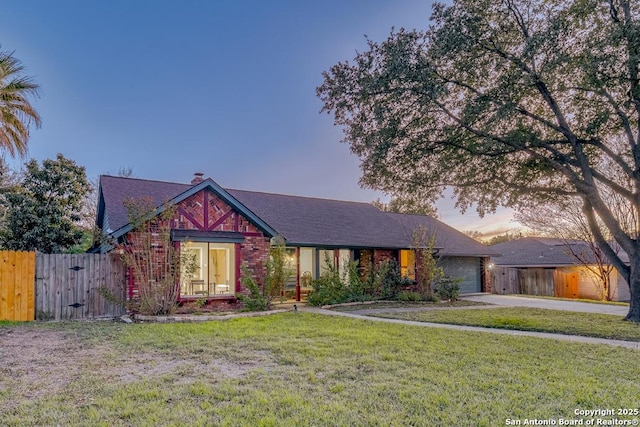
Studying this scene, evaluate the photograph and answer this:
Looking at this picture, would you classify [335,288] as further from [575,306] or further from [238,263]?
[575,306]

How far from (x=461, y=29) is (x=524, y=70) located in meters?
1.86

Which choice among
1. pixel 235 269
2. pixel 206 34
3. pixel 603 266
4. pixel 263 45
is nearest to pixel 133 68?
pixel 206 34

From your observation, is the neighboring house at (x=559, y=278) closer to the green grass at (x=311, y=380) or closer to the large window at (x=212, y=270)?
the large window at (x=212, y=270)

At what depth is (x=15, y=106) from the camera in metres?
11.8

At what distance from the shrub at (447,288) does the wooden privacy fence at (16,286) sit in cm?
1372

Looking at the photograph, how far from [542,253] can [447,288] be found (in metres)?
13.4

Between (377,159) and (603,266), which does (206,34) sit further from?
(603,266)

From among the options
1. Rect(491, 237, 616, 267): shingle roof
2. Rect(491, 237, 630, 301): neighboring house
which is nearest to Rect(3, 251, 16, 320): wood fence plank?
Rect(491, 237, 630, 301): neighboring house

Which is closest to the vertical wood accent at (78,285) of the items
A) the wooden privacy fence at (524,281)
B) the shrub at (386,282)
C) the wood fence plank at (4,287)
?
the wood fence plank at (4,287)

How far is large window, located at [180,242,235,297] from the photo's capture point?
46.3 ft

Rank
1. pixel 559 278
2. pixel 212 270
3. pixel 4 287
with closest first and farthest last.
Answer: pixel 4 287
pixel 212 270
pixel 559 278

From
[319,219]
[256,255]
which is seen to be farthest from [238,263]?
[319,219]

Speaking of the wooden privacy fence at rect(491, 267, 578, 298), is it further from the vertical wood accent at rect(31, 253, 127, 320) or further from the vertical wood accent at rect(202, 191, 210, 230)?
the vertical wood accent at rect(31, 253, 127, 320)

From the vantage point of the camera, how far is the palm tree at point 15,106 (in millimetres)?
11328
